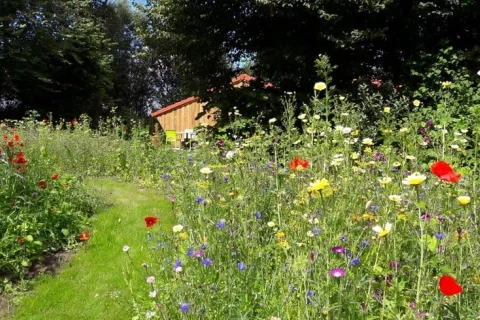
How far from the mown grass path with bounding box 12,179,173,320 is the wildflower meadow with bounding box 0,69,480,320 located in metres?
0.12

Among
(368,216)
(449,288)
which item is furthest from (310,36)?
(449,288)

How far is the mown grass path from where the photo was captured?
316cm

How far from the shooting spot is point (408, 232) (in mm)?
2338

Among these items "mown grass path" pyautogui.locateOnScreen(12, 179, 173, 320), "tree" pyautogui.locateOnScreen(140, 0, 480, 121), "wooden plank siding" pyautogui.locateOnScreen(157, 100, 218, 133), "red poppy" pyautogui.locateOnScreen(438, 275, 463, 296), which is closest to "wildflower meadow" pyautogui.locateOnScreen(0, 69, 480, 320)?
"red poppy" pyautogui.locateOnScreen(438, 275, 463, 296)

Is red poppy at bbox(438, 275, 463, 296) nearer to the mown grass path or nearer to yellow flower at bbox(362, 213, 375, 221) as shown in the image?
yellow flower at bbox(362, 213, 375, 221)

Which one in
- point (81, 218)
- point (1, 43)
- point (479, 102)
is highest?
point (1, 43)

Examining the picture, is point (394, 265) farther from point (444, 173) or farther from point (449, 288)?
point (449, 288)

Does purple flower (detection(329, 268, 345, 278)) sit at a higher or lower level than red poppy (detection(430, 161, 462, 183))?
lower

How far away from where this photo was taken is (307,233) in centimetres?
200

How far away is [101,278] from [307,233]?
223 cm

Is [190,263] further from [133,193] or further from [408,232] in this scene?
[133,193]

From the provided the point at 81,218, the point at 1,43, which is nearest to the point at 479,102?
the point at 81,218

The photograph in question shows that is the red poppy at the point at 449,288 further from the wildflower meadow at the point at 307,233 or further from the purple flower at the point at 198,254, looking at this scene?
the purple flower at the point at 198,254

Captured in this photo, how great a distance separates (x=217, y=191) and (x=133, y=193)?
3348 mm
